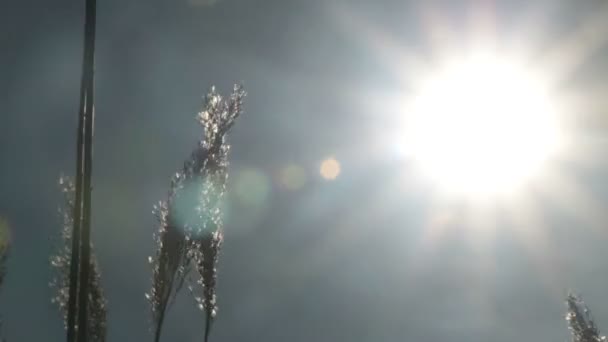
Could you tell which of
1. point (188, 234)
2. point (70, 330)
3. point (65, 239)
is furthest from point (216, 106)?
point (70, 330)

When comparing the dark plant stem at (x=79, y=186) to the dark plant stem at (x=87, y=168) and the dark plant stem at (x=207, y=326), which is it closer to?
the dark plant stem at (x=87, y=168)

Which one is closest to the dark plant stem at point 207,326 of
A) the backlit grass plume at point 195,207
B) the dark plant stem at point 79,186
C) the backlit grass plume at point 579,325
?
the backlit grass plume at point 195,207

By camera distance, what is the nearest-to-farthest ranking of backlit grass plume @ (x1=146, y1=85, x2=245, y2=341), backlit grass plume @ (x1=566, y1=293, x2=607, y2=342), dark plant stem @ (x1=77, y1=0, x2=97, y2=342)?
1. dark plant stem @ (x1=77, y1=0, x2=97, y2=342)
2. backlit grass plume @ (x1=146, y1=85, x2=245, y2=341)
3. backlit grass plume @ (x1=566, y1=293, x2=607, y2=342)

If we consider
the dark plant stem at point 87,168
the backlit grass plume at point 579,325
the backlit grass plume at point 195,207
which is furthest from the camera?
the backlit grass plume at point 579,325

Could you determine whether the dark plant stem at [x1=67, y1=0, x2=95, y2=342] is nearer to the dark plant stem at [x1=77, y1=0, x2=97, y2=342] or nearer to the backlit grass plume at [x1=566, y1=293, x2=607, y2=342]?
the dark plant stem at [x1=77, y1=0, x2=97, y2=342]

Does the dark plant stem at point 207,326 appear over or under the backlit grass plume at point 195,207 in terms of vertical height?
under

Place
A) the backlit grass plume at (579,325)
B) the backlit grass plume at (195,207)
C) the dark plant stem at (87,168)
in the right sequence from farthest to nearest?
the backlit grass plume at (579,325)
the backlit grass plume at (195,207)
the dark plant stem at (87,168)

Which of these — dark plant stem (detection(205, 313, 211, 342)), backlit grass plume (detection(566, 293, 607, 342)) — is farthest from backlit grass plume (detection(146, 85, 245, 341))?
backlit grass plume (detection(566, 293, 607, 342))

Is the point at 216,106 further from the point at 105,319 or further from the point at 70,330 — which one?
the point at 70,330
